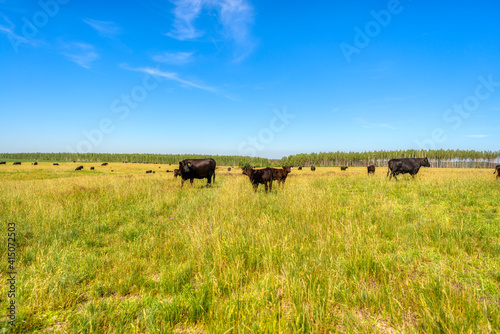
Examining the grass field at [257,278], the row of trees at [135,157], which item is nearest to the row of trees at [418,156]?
the row of trees at [135,157]

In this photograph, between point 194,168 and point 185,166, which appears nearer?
point 185,166

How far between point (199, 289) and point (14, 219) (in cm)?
675

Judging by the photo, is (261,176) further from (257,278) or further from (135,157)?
(135,157)

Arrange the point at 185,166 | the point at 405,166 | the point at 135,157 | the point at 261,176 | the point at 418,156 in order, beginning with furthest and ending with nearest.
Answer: the point at 135,157 → the point at 418,156 → the point at 405,166 → the point at 185,166 → the point at 261,176

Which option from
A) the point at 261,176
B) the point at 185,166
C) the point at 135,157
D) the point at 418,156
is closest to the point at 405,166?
the point at 261,176

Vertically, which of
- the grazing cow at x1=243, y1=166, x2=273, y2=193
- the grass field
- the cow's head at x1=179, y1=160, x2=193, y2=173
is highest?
the cow's head at x1=179, y1=160, x2=193, y2=173

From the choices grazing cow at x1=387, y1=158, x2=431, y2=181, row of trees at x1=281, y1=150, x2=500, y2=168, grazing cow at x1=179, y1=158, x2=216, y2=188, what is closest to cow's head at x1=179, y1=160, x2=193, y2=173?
grazing cow at x1=179, y1=158, x2=216, y2=188

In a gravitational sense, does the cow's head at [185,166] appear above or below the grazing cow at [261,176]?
above

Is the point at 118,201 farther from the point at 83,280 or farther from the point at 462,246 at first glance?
the point at 462,246

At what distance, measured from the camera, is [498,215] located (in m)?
6.23

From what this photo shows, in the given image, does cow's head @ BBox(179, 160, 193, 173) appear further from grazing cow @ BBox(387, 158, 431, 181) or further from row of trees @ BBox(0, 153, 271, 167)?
row of trees @ BBox(0, 153, 271, 167)

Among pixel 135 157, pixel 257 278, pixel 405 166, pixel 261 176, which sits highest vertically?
pixel 135 157

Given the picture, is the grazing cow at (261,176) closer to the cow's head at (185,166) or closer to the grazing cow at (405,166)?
the cow's head at (185,166)

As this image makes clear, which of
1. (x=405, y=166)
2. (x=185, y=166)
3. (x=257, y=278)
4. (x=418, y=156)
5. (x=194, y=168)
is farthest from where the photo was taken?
(x=418, y=156)
